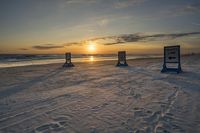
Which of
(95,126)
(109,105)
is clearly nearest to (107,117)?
(95,126)

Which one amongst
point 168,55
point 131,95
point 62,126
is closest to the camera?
point 62,126

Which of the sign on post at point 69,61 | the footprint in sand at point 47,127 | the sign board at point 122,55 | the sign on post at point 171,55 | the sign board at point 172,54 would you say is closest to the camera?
the footprint in sand at point 47,127

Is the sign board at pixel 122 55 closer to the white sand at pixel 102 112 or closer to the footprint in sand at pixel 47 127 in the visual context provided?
A: the white sand at pixel 102 112

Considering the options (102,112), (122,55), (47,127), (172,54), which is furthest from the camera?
(122,55)

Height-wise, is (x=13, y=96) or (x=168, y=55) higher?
(x=168, y=55)

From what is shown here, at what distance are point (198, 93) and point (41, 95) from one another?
18.3 feet

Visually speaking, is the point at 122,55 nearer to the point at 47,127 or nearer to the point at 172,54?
the point at 172,54

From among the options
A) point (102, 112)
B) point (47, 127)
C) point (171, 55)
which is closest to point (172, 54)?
point (171, 55)

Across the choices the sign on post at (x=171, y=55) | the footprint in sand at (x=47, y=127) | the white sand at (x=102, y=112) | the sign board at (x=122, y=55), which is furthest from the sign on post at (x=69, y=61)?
the footprint in sand at (x=47, y=127)

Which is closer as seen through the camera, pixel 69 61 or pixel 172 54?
pixel 172 54

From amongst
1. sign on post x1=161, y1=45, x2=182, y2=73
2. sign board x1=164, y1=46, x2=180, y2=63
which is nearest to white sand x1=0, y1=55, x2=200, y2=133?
sign on post x1=161, y1=45, x2=182, y2=73

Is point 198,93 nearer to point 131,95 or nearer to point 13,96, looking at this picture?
point 131,95

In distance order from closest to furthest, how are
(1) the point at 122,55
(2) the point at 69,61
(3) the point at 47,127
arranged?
(3) the point at 47,127
(1) the point at 122,55
(2) the point at 69,61

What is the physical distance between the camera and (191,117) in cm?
399
